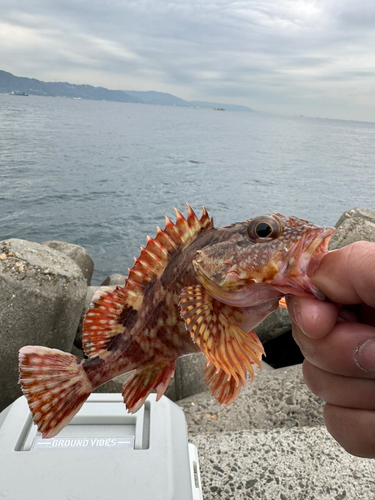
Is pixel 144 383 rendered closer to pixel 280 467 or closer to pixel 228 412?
pixel 280 467

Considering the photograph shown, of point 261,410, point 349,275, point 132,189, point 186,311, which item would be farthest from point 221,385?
point 132,189

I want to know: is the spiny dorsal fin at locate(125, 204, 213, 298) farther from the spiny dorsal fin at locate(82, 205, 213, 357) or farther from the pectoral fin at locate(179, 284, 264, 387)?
the pectoral fin at locate(179, 284, 264, 387)

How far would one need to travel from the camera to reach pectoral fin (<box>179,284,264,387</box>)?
1.65 m

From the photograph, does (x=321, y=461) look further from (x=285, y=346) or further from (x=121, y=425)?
(x=285, y=346)

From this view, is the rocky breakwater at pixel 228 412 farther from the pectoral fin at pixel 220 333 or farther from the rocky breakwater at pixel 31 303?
the pectoral fin at pixel 220 333

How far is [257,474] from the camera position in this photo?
338cm

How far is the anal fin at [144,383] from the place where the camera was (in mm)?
1882

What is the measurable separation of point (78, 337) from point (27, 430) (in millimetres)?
2613

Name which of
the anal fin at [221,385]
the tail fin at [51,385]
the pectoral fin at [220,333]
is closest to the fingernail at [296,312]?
the pectoral fin at [220,333]

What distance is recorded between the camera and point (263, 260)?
1618 millimetres

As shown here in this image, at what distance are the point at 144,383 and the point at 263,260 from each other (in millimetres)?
878

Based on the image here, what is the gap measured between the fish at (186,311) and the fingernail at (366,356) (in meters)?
0.28

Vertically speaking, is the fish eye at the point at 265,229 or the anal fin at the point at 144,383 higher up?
the fish eye at the point at 265,229

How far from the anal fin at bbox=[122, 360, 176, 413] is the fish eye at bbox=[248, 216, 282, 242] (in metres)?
0.80
